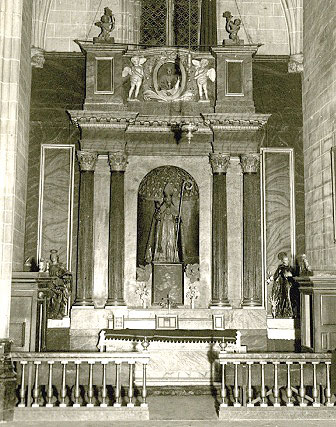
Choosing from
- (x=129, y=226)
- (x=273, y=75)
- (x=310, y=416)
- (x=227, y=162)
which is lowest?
(x=310, y=416)

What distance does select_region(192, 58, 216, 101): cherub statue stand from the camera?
11.6m

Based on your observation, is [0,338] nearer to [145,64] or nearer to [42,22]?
[145,64]

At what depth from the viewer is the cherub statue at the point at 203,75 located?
11641 millimetres

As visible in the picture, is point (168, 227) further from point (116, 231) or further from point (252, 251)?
point (252, 251)

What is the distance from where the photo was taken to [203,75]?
38.2ft

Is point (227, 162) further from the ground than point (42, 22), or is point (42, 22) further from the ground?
point (42, 22)

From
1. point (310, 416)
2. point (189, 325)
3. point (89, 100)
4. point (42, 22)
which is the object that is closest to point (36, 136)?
point (89, 100)

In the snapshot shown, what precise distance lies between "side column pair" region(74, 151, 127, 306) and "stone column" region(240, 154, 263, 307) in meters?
2.24

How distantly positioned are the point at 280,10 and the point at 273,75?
1.46 m

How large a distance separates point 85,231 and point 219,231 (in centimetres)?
245

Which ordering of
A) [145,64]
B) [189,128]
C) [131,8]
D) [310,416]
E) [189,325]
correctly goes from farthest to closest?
1. [131,8]
2. [145,64]
3. [189,325]
4. [189,128]
5. [310,416]

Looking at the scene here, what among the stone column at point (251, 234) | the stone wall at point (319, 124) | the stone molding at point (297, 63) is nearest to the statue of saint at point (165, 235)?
the stone column at point (251, 234)

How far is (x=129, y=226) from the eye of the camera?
11.5 metres

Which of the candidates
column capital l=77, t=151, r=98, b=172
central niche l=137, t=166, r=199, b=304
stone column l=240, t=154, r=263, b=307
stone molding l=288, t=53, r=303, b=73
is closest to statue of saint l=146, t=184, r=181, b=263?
central niche l=137, t=166, r=199, b=304
